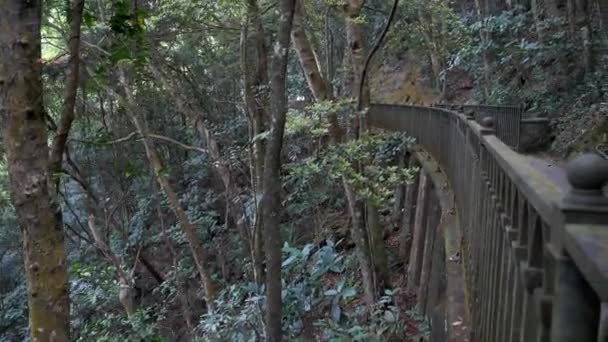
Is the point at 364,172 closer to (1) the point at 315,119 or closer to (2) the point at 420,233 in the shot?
(1) the point at 315,119

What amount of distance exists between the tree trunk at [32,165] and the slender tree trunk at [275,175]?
6.99 ft

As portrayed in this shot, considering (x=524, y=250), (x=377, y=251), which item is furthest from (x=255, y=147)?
(x=524, y=250)

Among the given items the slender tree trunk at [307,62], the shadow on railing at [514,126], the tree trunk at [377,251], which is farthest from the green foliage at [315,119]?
the shadow on railing at [514,126]

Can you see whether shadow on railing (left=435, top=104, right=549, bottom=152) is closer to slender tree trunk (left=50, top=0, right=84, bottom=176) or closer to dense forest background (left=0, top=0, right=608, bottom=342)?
dense forest background (left=0, top=0, right=608, bottom=342)

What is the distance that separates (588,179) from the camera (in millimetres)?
1145

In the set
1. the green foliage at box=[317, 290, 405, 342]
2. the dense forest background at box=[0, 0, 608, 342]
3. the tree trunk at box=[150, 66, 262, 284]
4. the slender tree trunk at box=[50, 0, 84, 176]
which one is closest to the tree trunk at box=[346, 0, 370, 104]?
the dense forest background at box=[0, 0, 608, 342]

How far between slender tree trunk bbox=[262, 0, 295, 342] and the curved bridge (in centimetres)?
162

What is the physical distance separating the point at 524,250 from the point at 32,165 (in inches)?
111

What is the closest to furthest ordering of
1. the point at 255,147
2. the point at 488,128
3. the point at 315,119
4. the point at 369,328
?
the point at 488,128, the point at 369,328, the point at 315,119, the point at 255,147

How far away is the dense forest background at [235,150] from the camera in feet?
13.7

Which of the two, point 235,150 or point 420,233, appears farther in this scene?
point 235,150

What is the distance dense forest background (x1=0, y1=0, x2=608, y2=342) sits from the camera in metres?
4.18

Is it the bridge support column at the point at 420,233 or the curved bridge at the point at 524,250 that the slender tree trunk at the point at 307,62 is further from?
the curved bridge at the point at 524,250

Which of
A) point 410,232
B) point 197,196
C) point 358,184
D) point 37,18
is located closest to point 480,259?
point 37,18
